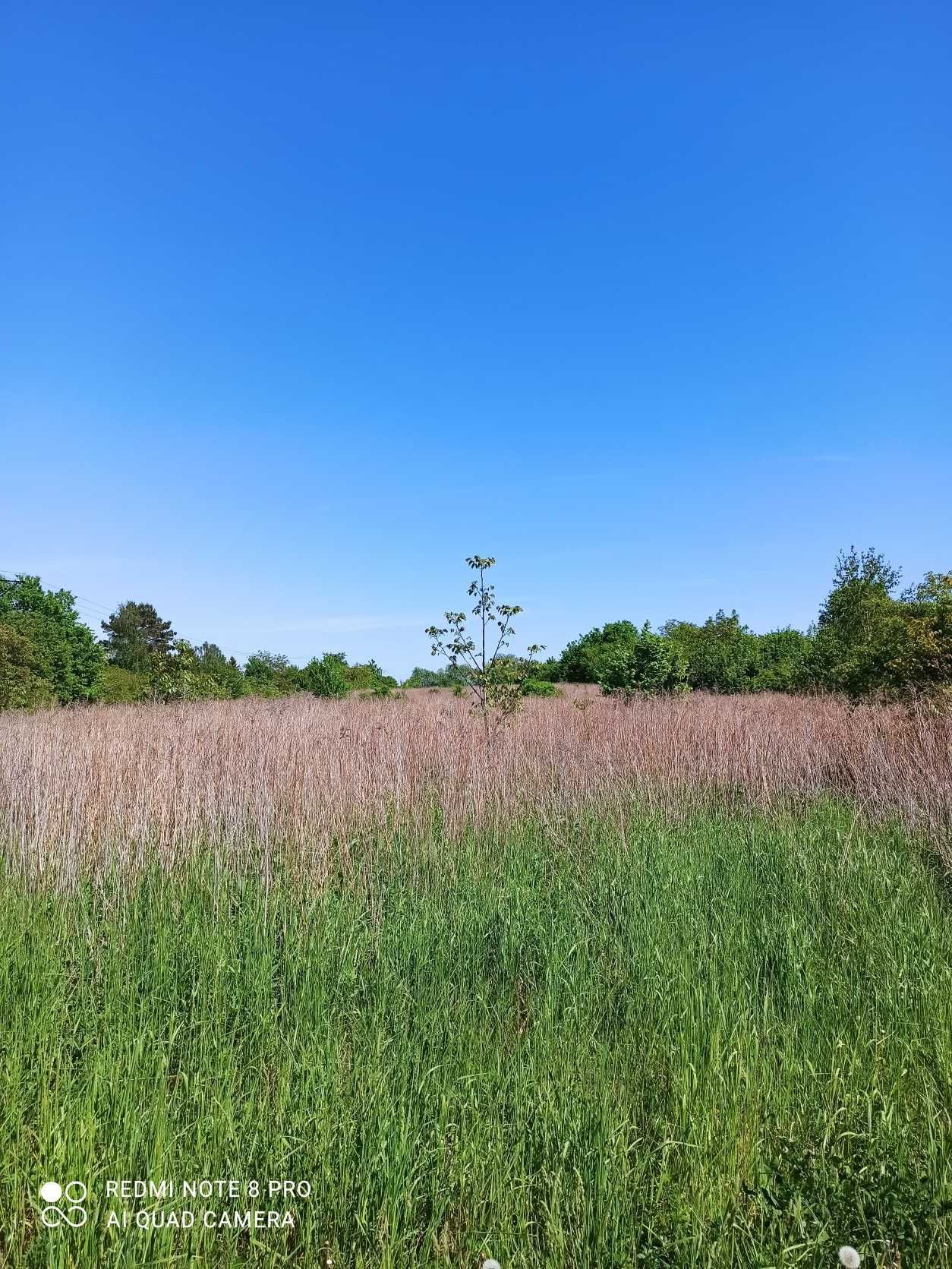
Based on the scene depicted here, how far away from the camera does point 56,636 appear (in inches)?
821

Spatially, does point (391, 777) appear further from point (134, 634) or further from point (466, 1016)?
point (134, 634)

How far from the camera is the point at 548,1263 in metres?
1.69

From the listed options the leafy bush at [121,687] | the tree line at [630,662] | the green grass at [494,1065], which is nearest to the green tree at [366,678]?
the tree line at [630,662]

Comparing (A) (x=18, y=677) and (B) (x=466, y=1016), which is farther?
(A) (x=18, y=677)

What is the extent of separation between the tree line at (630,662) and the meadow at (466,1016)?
3.96 metres

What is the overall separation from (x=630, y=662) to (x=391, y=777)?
448 inches

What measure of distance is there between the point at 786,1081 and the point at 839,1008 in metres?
0.68

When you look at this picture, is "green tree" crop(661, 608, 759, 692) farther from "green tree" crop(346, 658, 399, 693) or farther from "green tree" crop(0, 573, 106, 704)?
"green tree" crop(0, 573, 106, 704)

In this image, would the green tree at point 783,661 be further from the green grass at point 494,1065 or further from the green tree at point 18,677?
the green tree at point 18,677

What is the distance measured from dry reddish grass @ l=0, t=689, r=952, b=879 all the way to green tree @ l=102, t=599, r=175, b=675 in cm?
3384

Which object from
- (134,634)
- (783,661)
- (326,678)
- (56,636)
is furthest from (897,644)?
(134,634)

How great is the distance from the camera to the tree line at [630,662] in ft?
31.5

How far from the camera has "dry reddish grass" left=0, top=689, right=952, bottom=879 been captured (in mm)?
4547

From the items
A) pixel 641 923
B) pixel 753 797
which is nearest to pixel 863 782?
pixel 753 797
